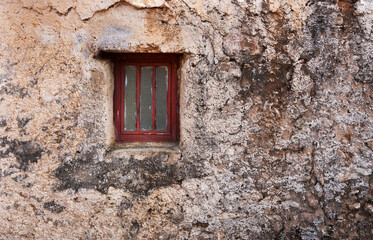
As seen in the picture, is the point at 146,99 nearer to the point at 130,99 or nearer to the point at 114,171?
the point at 130,99

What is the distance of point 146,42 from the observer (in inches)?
65.2

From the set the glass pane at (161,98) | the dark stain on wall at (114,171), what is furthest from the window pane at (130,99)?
the dark stain on wall at (114,171)

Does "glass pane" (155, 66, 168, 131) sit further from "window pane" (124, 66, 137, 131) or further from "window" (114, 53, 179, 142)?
"window pane" (124, 66, 137, 131)

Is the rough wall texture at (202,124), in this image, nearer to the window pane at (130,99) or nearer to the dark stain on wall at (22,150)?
the dark stain on wall at (22,150)

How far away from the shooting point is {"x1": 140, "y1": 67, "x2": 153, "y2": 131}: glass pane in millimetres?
1833

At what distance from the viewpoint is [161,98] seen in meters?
1.84

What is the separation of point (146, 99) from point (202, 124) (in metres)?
0.42

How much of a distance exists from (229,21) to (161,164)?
927 mm

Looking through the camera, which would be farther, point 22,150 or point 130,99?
point 130,99

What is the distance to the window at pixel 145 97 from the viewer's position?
1824 millimetres

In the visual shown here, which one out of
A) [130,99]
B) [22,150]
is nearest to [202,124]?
[130,99]

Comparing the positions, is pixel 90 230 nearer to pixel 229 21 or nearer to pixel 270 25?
pixel 229 21

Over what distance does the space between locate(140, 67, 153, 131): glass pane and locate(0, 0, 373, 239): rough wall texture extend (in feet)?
0.63

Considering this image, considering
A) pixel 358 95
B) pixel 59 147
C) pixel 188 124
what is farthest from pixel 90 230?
pixel 358 95
